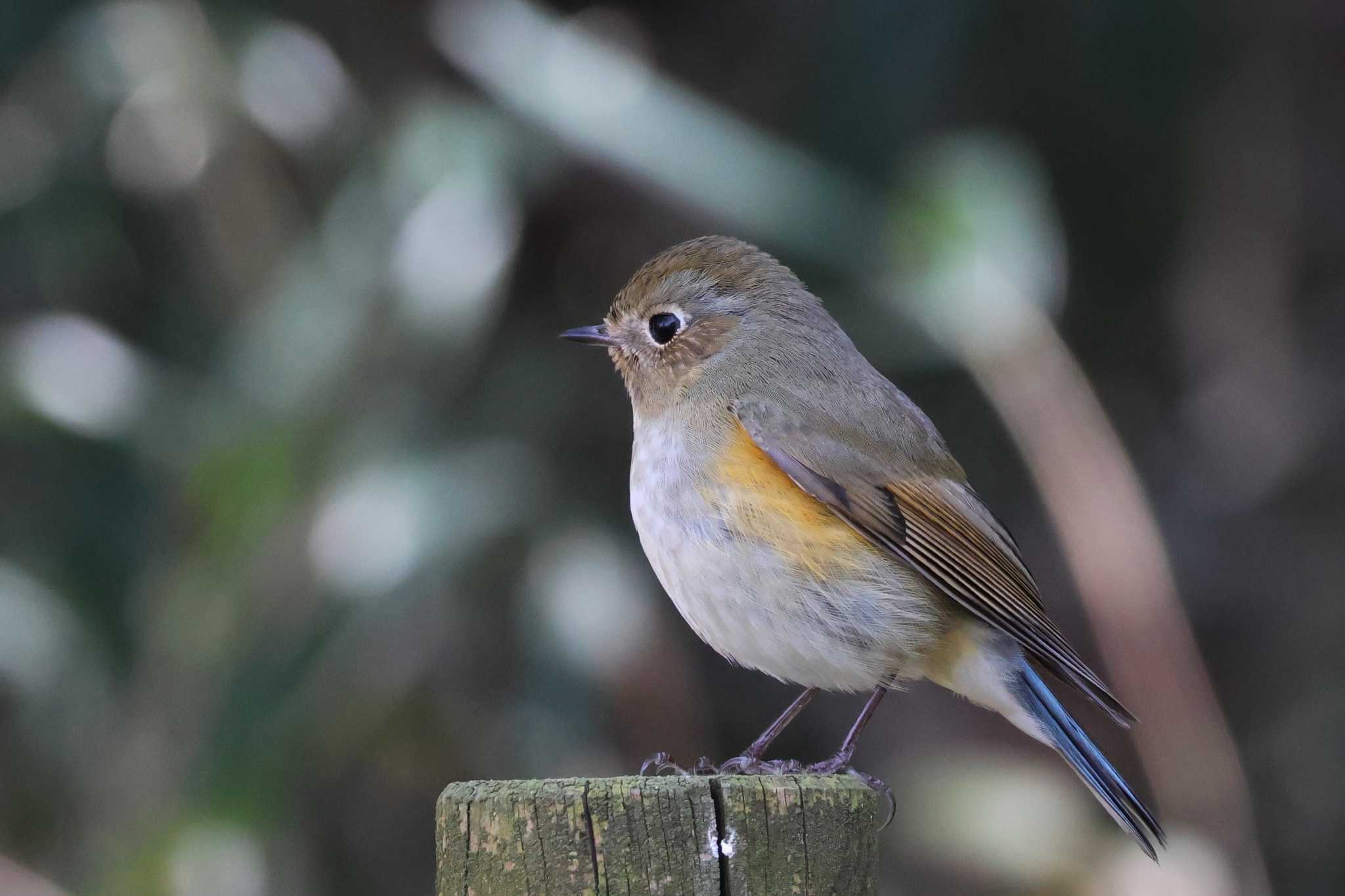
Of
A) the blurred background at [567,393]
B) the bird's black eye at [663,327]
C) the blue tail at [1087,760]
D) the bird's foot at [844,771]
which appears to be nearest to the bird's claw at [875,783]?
the bird's foot at [844,771]

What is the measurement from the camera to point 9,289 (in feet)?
19.0

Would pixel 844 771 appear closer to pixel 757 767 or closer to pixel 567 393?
pixel 757 767

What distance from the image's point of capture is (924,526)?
11.3ft

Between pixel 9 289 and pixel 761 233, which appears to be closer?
pixel 761 233

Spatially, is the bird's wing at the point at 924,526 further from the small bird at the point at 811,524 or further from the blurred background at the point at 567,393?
the blurred background at the point at 567,393

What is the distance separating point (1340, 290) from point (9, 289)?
16.2 ft

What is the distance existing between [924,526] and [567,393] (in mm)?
2493

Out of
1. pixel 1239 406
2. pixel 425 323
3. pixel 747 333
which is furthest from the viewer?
pixel 1239 406

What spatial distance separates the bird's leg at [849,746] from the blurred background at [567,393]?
4.26 feet

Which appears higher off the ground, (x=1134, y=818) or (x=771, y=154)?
(x=771, y=154)

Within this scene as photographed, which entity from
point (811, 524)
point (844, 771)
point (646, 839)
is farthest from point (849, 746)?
point (646, 839)

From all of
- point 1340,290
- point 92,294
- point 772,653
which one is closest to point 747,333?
point 772,653

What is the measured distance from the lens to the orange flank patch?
10.5ft

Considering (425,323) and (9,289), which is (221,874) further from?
(9,289)
